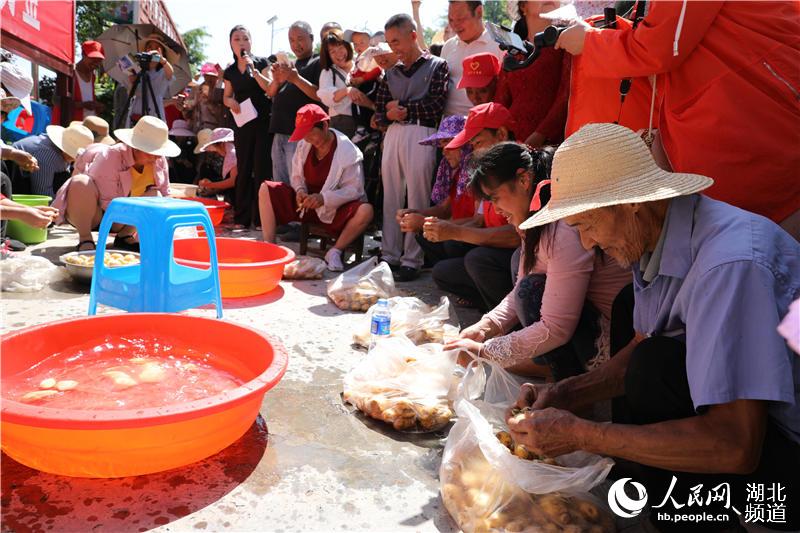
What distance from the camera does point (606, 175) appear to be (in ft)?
4.29

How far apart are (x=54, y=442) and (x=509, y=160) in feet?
5.47

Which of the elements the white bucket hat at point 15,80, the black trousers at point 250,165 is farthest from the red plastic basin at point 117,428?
the black trousers at point 250,165

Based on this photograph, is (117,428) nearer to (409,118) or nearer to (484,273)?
(484,273)

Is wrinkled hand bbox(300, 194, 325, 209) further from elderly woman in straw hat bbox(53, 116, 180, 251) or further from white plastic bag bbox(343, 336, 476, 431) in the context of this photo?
white plastic bag bbox(343, 336, 476, 431)

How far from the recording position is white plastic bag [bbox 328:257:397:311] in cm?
338

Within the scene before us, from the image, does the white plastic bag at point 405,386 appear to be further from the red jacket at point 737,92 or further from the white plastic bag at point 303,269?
the white plastic bag at point 303,269

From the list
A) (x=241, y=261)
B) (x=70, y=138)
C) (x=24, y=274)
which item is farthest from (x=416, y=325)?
(x=70, y=138)

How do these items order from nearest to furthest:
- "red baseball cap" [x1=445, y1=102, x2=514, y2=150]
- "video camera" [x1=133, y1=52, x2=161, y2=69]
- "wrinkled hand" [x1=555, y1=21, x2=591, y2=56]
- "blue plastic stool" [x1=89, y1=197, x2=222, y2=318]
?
1. "wrinkled hand" [x1=555, y1=21, x2=591, y2=56]
2. "blue plastic stool" [x1=89, y1=197, x2=222, y2=318]
3. "red baseball cap" [x1=445, y1=102, x2=514, y2=150]
4. "video camera" [x1=133, y1=52, x2=161, y2=69]

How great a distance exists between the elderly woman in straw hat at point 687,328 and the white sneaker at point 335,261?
3.04 meters

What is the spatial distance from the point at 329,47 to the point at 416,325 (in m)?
3.45

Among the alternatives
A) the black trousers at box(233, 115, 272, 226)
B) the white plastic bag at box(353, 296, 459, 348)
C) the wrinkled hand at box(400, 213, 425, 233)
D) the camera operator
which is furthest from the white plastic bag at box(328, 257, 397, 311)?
the camera operator

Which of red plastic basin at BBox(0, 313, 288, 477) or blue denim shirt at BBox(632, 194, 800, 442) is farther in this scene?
red plastic basin at BBox(0, 313, 288, 477)

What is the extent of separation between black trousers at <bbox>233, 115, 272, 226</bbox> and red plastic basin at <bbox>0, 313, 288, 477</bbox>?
400cm

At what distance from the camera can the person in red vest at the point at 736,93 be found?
172 cm
